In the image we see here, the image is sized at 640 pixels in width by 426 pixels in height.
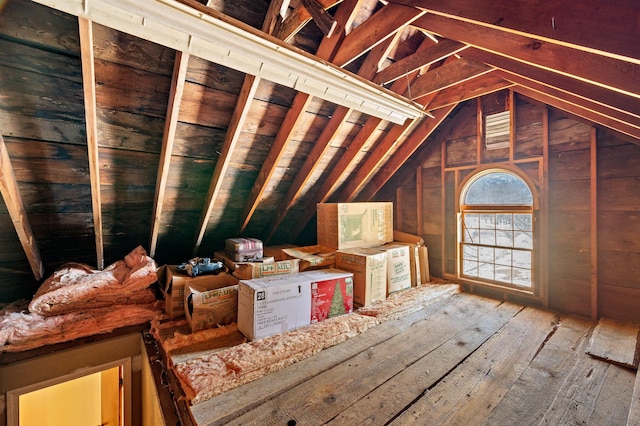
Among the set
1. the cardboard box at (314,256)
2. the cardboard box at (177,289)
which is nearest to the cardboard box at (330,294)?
the cardboard box at (314,256)

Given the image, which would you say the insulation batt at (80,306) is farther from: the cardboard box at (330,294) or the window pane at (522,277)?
the window pane at (522,277)

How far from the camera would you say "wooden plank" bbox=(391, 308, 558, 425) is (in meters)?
1.40

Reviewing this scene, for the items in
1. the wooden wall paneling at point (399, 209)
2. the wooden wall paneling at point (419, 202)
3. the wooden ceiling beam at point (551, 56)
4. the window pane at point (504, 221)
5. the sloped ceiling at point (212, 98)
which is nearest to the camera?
the wooden ceiling beam at point (551, 56)

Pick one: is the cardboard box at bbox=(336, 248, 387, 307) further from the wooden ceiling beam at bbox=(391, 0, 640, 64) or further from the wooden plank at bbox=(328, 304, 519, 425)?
the wooden ceiling beam at bbox=(391, 0, 640, 64)

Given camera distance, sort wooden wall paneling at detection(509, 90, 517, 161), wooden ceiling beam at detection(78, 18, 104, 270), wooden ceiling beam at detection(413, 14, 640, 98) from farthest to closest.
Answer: wooden wall paneling at detection(509, 90, 517, 161) < wooden ceiling beam at detection(78, 18, 104, 270) < wooden ceiling beam at detection(413, 14, 640, 98)

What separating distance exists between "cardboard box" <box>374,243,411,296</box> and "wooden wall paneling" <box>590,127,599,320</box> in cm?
167

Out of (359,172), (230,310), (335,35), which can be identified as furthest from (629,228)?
(230,310)

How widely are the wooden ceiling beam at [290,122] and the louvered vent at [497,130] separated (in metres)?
2.20

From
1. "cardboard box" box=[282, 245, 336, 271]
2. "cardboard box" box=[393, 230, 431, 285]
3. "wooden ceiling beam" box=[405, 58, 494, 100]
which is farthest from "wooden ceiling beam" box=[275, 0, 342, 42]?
"cardboard box" box=[393, 230, 431, 285]

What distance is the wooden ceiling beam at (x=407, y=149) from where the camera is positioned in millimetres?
2961

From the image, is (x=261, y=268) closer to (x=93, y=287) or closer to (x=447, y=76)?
(x=93, y=287)

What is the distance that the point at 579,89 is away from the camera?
1.30m

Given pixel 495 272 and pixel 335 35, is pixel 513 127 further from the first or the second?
pixel 335 35

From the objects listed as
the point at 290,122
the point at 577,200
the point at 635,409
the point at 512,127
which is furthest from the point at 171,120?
the point at 577,200
